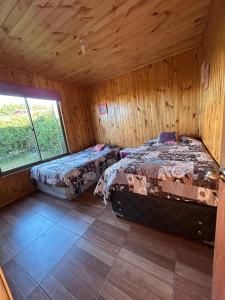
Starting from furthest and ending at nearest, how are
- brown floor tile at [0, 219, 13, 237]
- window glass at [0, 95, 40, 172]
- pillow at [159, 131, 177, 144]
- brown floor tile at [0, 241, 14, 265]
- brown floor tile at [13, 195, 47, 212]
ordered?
pillow at [159, 131, 177, 144] → window glass at [0, 95, 40, 172] → brown floor tile at [13, 195, 47, 212] → brown floor tile at [0, 219, 13, 237] → brown floor tile at [0, 241, 14, 265]

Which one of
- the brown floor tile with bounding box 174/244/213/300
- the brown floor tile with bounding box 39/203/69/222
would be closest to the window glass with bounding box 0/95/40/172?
the brown floor tile with bounding box 39/203/69/222

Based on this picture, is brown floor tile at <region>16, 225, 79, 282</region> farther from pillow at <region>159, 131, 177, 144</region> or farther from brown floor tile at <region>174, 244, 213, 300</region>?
pillow at <region>159, 131, 177, 144</region>

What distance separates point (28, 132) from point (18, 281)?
2427 mm

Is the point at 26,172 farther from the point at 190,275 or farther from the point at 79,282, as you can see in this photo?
the point at 190,275

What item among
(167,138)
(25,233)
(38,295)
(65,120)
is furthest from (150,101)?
(38,295)

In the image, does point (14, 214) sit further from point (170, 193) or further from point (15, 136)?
point (170, 193)

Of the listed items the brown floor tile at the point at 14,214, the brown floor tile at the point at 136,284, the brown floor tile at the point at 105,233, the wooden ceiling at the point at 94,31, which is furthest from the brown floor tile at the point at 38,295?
the wooden ceiling at the point at 94,31

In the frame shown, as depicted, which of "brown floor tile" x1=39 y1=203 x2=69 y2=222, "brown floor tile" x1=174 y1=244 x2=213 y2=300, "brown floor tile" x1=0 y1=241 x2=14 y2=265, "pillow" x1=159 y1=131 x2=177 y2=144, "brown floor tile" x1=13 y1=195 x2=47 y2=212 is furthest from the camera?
"pillow" x1=159 y1=131 x2=177 y2=144

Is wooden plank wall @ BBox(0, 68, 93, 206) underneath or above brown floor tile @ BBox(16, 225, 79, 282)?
above

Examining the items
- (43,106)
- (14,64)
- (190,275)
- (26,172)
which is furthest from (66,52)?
(190,275)

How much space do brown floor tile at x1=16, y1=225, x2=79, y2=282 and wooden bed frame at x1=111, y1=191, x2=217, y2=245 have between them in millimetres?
694

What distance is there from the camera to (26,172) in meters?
2.87

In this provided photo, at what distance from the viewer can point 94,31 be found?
6.14 feet

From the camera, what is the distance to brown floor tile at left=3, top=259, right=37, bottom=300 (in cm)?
117
